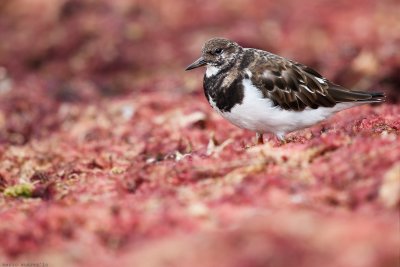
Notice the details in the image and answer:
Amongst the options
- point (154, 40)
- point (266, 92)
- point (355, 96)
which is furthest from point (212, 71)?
point (154, 40)

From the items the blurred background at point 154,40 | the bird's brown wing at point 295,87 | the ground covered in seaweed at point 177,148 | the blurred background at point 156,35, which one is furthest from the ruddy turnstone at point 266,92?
the blurred background at point 156,35

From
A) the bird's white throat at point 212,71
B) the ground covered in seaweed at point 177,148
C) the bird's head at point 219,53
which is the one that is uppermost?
the bird's head at point 219,53

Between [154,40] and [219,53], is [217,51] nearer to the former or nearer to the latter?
[219,53]

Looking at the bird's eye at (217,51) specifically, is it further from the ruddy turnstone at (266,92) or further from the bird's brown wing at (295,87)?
the bird's brown wing at (295,87)

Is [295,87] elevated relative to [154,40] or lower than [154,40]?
elevated

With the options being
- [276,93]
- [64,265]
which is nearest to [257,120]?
[276,93]

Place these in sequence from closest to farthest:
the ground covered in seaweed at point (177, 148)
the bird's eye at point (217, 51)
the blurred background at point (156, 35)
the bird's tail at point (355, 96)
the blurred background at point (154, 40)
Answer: the ground covered in seaweed at point (177, 148)
the bird's tail at point (355, 96)
the bird's eye at point (217, 51)
the blurred background at point (154, 40)
the blurred background at point (156, 35)

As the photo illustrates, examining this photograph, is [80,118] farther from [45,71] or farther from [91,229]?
[91,229]

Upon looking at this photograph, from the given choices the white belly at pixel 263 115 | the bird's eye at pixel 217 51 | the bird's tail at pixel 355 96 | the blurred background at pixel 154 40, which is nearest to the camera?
the white belly at pixel 263 115
